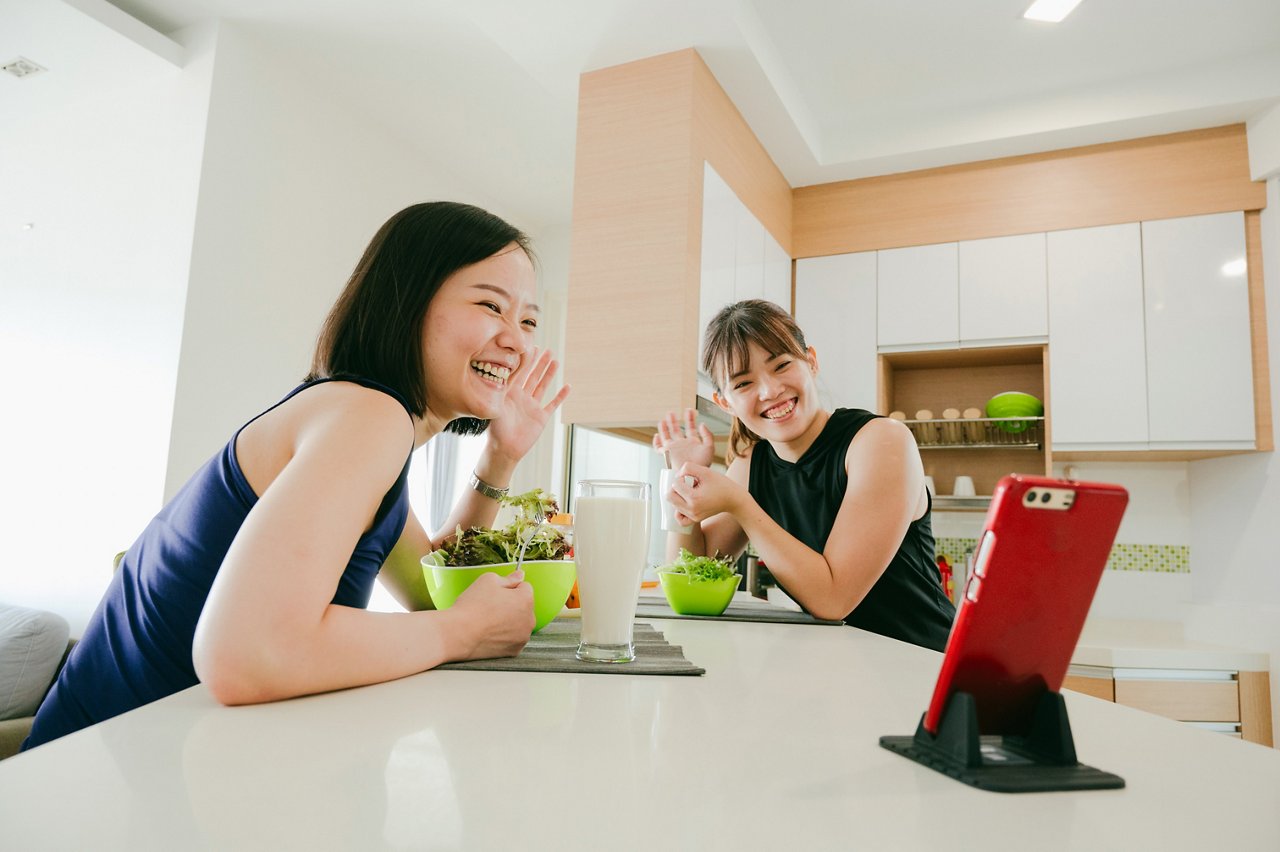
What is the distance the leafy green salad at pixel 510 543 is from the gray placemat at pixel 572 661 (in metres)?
0.11

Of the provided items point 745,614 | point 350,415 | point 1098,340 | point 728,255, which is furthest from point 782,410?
point 1098,340

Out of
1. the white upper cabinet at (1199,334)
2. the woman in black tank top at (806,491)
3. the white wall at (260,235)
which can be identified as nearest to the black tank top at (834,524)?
the woman in black tank top at (806,491)

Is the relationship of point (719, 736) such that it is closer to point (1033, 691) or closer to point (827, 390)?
point (1033, 691)

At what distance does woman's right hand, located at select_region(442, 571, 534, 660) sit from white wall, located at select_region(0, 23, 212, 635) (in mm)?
2738

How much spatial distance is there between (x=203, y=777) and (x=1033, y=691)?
495mm

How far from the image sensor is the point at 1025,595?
45 centimetres

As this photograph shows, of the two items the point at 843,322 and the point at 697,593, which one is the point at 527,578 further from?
the point at 843,322

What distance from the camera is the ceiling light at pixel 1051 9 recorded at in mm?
2762

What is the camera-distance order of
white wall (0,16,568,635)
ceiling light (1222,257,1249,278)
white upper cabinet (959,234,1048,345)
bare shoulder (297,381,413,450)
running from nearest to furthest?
bare shoulder (297,381,413,450)
white wall (0,16,568,635)
ceiling light (1222,257,1249,278)
white upper cabinet (959,234,1048,345)

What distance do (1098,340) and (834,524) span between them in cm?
265

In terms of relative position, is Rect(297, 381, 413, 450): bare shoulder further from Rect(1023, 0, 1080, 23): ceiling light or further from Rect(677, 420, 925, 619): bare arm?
Rect(1023, 0, 1080, 23): ceiling light

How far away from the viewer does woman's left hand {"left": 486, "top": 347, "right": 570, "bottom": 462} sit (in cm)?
126

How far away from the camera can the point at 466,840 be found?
1.13 feet

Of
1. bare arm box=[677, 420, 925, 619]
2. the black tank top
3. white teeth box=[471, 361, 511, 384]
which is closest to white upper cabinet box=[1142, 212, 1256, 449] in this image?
the black tank top
